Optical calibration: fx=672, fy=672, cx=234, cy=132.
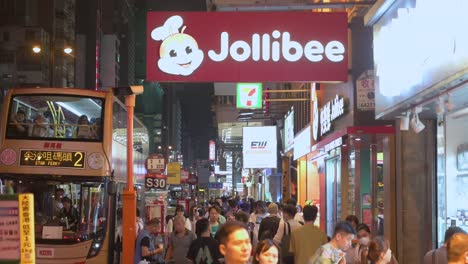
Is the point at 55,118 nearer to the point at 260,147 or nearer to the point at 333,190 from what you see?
the point at 333,190

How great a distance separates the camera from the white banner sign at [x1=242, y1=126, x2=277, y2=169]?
3819 centimetres

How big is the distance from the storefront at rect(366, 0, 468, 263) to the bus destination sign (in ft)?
20.9

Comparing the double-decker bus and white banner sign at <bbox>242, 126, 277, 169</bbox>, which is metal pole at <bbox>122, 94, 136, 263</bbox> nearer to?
the double-decker bus

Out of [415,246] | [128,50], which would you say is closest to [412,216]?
[415,246]

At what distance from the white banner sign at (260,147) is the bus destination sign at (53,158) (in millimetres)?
24436

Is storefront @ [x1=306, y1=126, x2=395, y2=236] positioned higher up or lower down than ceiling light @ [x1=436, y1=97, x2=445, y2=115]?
lower down

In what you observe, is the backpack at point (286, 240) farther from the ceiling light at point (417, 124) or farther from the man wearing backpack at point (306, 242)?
the ceiling light at point (417, 124)

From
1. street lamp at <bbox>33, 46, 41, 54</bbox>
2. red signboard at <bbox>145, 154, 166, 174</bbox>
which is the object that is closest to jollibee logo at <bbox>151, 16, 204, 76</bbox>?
red signboard at <bbox>145, 154, 166, 174</bbox>

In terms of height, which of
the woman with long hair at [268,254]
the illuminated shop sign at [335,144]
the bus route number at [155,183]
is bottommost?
the woman with long hair at [268,254]

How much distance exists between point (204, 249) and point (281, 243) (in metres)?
2.37

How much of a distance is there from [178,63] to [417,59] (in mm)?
5231

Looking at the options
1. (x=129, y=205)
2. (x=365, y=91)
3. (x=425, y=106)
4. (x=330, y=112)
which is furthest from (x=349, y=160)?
(x=425, y=106)

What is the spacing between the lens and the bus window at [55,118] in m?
14.1

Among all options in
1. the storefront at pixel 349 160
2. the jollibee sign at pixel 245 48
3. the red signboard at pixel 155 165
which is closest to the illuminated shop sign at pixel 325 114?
the storefront at pixel 349 160
